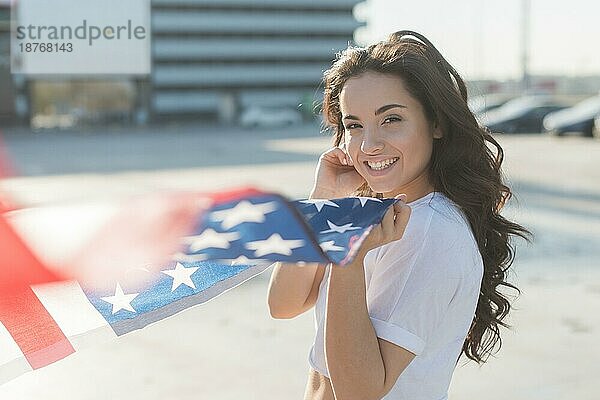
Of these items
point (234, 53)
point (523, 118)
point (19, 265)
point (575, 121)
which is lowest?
point (523, 118)

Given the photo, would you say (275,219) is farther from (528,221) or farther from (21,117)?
(21,117)

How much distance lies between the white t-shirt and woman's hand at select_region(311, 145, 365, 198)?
0.22 m

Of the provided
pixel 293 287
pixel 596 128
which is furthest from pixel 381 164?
pixel 596 128

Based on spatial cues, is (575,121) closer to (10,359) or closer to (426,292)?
(426,292)

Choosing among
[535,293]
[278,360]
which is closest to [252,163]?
[535,293]

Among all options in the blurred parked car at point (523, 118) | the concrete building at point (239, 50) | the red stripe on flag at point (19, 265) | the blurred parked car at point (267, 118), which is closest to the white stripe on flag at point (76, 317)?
the red stripe on flag at point (19, 265)

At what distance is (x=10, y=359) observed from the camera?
1.65 metres

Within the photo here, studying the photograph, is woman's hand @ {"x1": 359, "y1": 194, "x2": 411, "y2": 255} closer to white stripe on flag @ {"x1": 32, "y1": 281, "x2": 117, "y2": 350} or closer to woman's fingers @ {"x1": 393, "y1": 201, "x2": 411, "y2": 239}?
woman's fingers @ {"x1": 393, "y1": 201, "x2": 411, "y2": 239}

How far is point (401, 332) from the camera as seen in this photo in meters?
1.60

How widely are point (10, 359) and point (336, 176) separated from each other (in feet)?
2.27

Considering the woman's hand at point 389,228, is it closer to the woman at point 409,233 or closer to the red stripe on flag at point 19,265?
the woman at point 409,233

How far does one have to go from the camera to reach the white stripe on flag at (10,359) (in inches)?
64.9

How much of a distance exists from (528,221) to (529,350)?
4692 mm

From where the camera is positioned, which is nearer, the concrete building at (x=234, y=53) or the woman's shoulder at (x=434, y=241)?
the woman's shoulder at (x=434, y=241)
